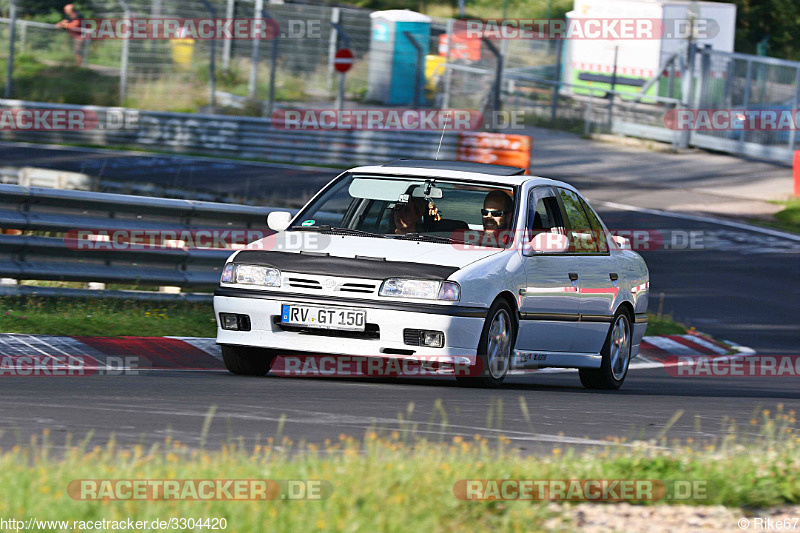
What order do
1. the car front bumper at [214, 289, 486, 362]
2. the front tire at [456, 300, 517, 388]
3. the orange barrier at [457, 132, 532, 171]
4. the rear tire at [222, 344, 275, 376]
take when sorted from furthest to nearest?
the orange barrier at [457, 132, 532, 171]
the rear tire at [222, 344, 275, 376]
the front tire at [456, 300, 517, 388]
the car front bumper at [214, 289, 486, 362]

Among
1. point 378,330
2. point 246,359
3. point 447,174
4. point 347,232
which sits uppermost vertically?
point 447,174

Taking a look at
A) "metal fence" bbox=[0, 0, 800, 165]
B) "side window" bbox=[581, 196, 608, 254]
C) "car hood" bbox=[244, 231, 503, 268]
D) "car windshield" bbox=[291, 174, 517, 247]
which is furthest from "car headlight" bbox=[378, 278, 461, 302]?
"metal fence" bbox=[0, 0, 800, 165]

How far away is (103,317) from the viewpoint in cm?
1029

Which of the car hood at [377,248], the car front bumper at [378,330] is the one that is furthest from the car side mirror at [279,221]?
the car front bumper at [378,330]

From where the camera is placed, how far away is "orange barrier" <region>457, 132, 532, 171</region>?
85.6ft

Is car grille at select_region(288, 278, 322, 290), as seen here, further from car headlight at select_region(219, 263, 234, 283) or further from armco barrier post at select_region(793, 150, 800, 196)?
armco barrier post at select_region(793, 150, 800, 196)

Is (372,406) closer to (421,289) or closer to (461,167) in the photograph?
(421,289)

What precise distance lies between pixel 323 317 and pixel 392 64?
70.3 ft

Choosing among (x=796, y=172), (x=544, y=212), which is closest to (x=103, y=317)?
(x=544, y=212)

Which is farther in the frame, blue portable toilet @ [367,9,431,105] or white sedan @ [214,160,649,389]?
blue portable toilet @ [367,9,431,105]

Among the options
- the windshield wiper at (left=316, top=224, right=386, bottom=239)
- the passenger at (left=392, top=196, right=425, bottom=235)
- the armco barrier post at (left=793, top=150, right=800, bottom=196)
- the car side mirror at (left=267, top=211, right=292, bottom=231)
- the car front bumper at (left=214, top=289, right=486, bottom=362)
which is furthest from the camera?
the armco barrier post at (left=793, top=150, right=800, bottom=196)

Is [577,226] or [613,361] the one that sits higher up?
[577,226]

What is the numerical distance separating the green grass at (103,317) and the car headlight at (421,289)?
2.63 metres

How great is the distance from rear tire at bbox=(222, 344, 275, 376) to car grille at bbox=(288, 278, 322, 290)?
2.06ft
